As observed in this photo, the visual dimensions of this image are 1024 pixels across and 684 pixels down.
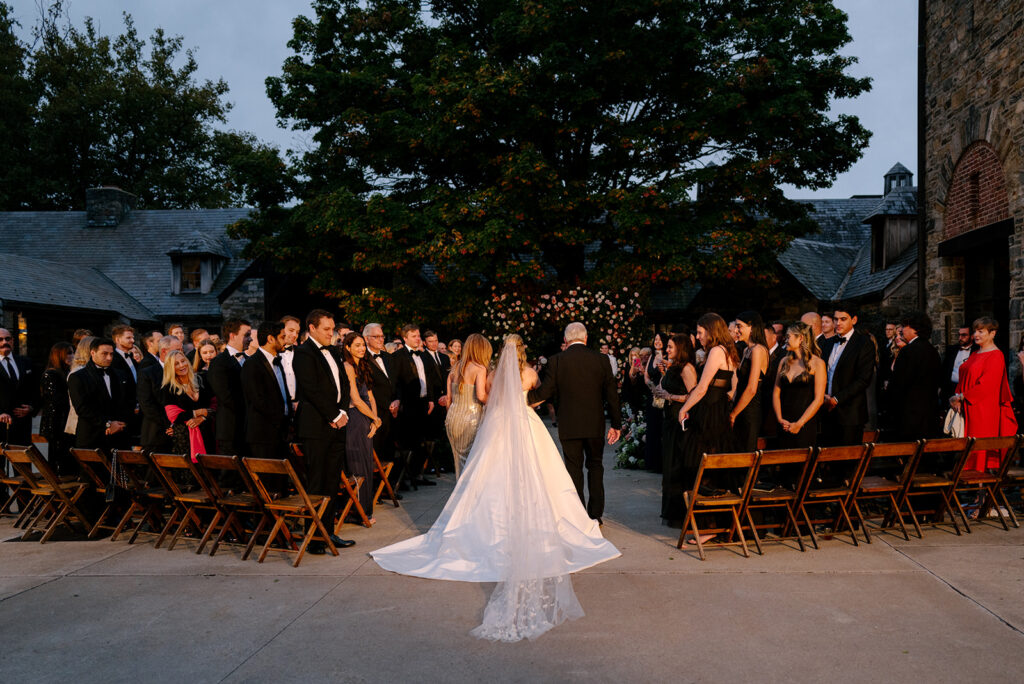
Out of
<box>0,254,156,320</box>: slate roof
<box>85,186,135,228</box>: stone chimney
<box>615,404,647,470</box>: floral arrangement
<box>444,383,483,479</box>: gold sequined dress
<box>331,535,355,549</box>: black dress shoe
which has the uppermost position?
<box>85,186,135,228</box>: stone chimney

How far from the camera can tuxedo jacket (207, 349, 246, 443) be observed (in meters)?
7.17

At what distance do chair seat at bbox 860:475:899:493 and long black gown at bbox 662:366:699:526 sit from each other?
5.01 ft

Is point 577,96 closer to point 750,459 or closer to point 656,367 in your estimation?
point 656,367

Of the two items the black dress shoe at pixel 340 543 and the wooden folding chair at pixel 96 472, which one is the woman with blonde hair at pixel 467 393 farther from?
the wooden folding chair at pixel 96 472

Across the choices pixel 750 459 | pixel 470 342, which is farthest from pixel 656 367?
pixel 750 459

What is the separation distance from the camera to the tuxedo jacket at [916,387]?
25.4 feet

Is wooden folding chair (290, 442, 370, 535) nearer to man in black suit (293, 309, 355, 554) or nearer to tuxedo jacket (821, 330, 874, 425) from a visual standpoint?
man in black suit (293, 309, 355, 554)

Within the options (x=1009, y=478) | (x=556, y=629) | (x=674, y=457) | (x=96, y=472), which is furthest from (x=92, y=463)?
(x=1009, y=478)

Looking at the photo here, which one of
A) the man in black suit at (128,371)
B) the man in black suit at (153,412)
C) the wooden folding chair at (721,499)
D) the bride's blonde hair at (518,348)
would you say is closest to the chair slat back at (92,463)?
the man in black suit at (153,412)

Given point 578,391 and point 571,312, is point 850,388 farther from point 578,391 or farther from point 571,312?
point 571,312

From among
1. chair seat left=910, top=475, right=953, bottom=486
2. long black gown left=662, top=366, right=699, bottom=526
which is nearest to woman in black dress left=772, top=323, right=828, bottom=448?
chair seat left=910, top=475, right=953, bottom=486

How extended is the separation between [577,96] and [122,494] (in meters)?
13.3

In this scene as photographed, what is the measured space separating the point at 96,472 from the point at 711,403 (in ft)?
20.2

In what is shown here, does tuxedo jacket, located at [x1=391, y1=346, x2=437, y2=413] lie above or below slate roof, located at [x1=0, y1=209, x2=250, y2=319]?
below
